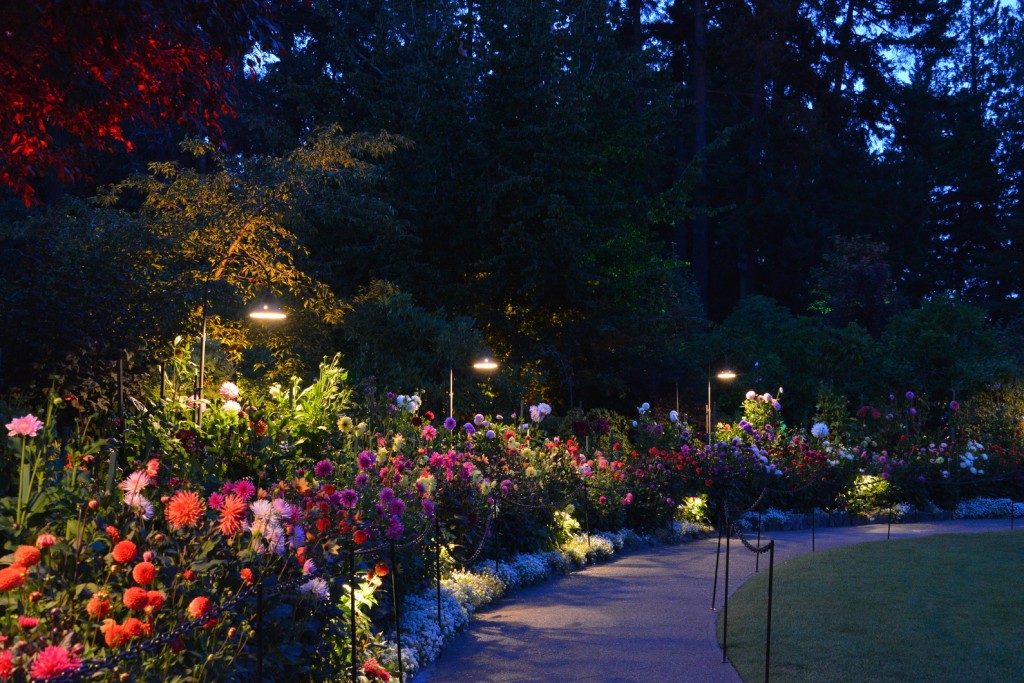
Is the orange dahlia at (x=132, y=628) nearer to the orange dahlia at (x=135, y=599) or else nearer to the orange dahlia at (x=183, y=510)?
the orange dahlia at (x=135, y=599)

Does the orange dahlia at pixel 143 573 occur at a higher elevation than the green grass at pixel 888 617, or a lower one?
higher

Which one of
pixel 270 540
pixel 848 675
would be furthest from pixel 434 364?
pixel 270 540

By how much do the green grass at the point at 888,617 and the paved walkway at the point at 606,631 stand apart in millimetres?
337

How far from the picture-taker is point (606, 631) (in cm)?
743

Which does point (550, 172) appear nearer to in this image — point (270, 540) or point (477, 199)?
point (477, 199)

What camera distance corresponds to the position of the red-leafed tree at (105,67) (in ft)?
21.3

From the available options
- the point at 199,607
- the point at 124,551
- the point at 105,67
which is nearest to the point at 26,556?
the point at 124,551

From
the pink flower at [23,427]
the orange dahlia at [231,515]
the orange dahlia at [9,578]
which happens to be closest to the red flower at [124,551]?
the orange dahlia at [9,578]

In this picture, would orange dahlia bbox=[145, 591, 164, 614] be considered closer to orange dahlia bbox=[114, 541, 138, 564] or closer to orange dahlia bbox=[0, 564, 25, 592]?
orange dahlia bbox=[114, 541, 138, 564]

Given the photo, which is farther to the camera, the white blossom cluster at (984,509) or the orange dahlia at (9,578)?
the white blossom cluster at (984,509)

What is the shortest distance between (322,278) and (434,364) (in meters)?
5.48

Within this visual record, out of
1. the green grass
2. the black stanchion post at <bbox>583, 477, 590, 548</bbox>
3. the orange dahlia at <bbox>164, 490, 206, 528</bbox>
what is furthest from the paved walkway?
the orange dahlia at <bbox>164, 490, 206, 528</bbox>

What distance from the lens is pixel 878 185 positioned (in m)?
34.9

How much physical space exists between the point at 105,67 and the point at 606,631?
5640mm
